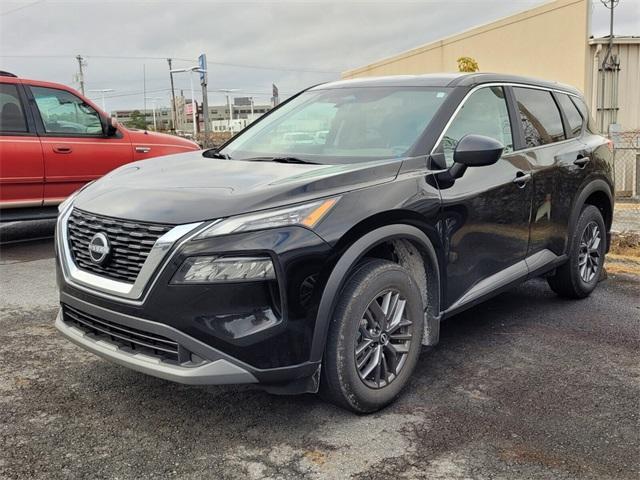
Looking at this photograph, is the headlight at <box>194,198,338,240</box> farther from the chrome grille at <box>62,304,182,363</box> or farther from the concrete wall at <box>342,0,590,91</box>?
the concrete wall at <box>342,0,590,91</box>

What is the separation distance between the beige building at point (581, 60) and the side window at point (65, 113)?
9.50m

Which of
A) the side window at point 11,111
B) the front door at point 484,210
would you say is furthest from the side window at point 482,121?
the side window at point 11,111

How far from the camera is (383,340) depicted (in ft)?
10.3

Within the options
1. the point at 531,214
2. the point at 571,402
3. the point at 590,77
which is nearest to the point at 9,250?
the point at 531,214

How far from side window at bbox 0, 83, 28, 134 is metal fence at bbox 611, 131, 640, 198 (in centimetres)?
1060

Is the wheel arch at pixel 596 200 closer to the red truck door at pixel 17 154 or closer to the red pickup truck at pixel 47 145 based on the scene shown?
the red pickup truck at pixel 47 145

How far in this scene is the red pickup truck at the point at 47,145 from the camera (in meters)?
7.01

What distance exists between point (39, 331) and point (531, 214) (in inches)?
137

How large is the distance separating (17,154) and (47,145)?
37cm

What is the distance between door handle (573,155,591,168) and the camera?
4758 millimetres

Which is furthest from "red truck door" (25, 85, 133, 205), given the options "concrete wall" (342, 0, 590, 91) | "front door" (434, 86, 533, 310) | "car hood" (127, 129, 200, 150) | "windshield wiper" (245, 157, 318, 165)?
"concrete wall" (342, 0, 590, 91)

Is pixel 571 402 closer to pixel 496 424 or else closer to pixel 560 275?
pixel 496 424

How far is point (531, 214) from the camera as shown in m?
4.21

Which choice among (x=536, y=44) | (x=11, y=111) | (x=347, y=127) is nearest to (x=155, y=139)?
(x=11, y=111)
